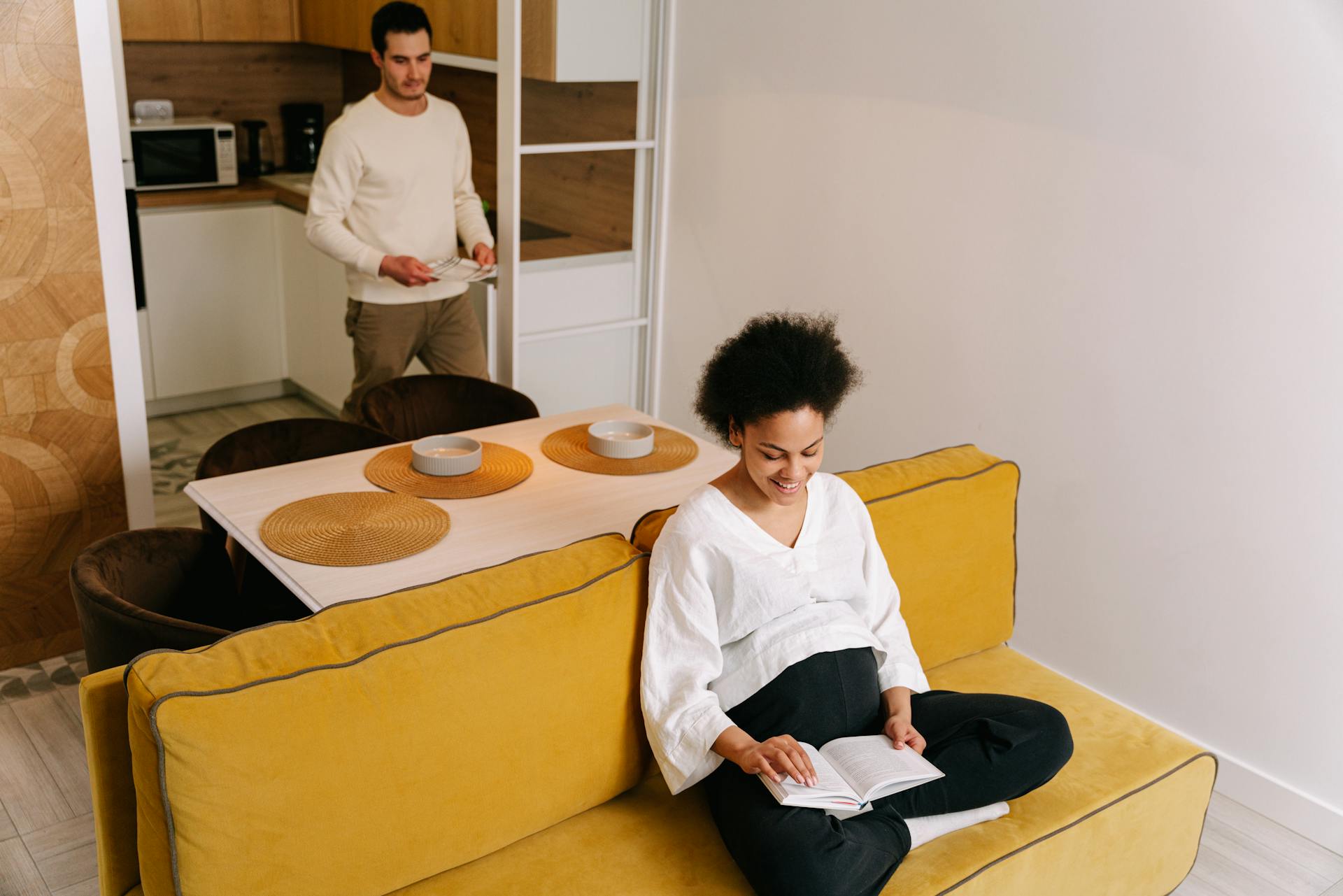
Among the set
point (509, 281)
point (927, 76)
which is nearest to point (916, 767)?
point (927, 76)

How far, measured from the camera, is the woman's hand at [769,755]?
1.71 metres

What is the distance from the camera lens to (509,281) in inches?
153

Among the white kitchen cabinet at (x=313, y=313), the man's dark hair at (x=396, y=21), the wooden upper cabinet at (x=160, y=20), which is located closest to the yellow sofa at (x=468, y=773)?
the man's dark hair at (x=396, y=21)

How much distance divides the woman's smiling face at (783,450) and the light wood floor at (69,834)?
4.42 ft

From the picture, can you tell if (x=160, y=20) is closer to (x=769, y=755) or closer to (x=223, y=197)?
(x=223, y=197)

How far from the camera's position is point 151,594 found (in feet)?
7.27

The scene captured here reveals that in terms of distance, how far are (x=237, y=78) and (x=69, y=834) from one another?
371cm

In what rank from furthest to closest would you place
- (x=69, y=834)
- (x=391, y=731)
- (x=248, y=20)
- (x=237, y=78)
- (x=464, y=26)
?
1. (x=237, y=78)
2. (x=248, y=20)
3. (x=464, y=26)
4. (x=69, y=834)
5. (x=391, y=731)

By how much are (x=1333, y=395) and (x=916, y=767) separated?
1.37 m

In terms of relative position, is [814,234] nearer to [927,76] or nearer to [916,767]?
[927,76]

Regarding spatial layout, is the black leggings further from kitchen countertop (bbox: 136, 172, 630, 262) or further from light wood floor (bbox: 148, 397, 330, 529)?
light wood floor (bbox: 148, 397, 330, 529)

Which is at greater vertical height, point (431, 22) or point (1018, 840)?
point (431, 22)

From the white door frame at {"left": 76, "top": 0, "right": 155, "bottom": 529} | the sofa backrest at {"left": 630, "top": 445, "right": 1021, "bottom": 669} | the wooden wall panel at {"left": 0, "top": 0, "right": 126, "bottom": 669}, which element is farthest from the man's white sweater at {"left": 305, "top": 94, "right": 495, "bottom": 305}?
the sofa backrest at {"left": 630, "top": 445, "right": 1021, "bottom": 669}

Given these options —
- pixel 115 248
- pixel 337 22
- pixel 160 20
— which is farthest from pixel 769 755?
pixel 160 20
